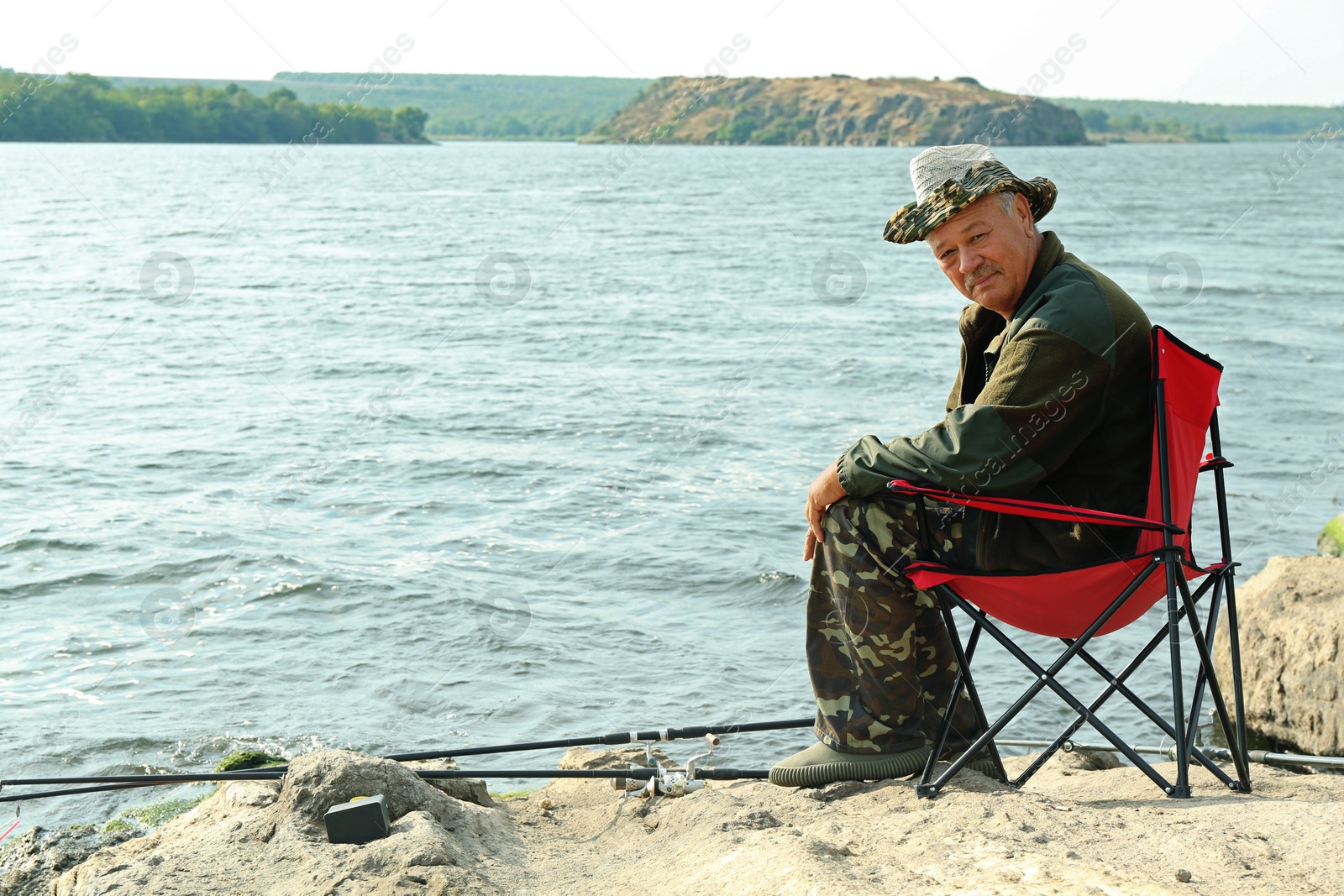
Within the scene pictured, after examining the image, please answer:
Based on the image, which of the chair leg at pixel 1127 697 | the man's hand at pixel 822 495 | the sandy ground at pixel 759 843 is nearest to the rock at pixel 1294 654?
the sandy ground at pixel 759 843

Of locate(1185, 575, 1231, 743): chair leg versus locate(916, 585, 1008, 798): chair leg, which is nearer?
locate(916, 585, 1008, 798): chair leg

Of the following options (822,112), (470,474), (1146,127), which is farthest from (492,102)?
(470,474)

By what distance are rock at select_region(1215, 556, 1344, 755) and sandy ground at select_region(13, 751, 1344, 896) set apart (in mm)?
1417

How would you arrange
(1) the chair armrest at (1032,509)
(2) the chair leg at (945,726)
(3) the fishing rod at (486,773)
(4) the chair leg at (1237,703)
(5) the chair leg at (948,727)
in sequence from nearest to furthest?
(1) the chair armrest at (1032,509)
(5) the chair leg at (948,727)
(2) the chair leg at (945,726)
(4) the chair leg at (1237,703)
(3) the fishing rod at (486,773)

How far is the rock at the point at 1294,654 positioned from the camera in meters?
5.18

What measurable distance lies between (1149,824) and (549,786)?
2.27 m

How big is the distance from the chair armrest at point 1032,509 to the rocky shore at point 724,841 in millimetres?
692

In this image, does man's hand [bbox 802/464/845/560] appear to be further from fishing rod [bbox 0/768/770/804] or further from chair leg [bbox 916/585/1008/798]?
fishing rod [bbox 0/768/770/804]

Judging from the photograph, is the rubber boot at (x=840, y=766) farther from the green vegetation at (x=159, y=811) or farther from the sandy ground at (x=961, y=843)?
the green vegetation at (x=159, y=811)

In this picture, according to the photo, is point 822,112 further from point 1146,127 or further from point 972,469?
point 972,469

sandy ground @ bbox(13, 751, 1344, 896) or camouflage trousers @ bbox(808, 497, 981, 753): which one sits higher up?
camouflage trousers @ bbox(808, 497, 981, 753)

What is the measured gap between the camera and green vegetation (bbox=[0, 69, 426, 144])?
3334 inches

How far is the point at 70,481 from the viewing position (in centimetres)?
964

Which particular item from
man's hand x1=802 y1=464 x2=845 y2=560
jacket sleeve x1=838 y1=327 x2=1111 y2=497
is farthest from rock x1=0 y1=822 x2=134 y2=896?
jacket sleeve x1=838 y1=327 x2=1111 y2=497
